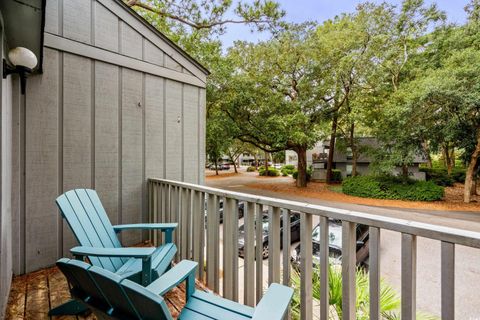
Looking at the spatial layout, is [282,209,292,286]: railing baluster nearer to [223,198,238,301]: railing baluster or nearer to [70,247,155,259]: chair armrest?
Result: [223,198,238,301]: railing baluster

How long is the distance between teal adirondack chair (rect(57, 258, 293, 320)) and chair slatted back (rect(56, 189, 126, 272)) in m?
0.80

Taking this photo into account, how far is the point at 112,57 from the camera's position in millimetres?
3049

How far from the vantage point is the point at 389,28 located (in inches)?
497

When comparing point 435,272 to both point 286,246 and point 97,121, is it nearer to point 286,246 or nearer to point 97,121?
point 286,246

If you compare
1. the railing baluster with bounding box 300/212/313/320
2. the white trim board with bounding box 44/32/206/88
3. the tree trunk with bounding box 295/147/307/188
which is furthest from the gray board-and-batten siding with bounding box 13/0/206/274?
the tree trunk with bounding box 295/147/307/188

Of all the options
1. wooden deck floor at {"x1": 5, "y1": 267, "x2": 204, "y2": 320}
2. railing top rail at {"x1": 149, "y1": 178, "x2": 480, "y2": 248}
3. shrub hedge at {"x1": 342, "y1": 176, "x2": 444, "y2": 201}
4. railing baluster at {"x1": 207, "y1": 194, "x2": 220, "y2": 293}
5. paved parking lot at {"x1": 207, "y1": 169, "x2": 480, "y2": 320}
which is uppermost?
railing top rail at {"x1": 149, "y1": 178, "x2": 480, "y2": 248}

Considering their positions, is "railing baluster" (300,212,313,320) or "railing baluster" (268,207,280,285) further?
"railing baluster" (268,207,280,285)

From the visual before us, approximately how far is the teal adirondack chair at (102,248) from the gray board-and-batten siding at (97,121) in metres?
0.78

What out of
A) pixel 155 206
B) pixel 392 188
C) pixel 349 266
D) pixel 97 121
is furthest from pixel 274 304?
pixel 392 188

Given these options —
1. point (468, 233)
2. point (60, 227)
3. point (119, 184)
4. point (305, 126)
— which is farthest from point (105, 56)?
point (305, 126)

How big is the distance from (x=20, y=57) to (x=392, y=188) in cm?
1430

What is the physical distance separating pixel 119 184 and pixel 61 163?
0.65m

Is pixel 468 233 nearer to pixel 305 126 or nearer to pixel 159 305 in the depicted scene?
pixel 159 305

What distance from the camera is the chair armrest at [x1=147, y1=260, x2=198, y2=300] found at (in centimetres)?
126
